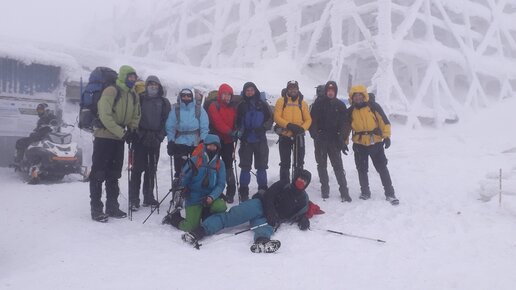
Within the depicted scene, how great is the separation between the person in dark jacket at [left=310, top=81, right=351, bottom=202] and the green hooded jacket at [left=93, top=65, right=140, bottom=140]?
3.46 m

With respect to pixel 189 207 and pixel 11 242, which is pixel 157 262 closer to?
pixel 189 207

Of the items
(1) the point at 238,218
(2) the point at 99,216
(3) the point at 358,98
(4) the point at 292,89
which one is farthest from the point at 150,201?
(3) the point at 358,98

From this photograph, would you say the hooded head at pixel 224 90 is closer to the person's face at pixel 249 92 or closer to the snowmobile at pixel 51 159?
the person's face at pixel 249 92

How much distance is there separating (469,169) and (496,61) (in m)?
15.2

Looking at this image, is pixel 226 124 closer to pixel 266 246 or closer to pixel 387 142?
pixel 266 246

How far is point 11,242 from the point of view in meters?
5.23

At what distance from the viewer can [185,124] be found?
23.1ft

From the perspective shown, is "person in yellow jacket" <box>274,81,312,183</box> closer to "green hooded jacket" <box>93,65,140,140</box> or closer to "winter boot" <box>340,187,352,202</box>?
"winter boot" <box>340,187,352,202</box>

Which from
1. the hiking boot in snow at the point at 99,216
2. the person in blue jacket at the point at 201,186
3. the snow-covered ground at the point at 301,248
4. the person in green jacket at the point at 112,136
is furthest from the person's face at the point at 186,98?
the hiking boot in snow at the point at 99,216

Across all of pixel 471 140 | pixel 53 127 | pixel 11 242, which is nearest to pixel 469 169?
pixel 471 140

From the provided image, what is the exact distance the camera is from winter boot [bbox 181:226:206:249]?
543 centimetres

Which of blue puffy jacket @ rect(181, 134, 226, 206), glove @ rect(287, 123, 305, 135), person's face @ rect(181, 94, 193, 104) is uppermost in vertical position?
person's face @ rect(181, 94, 193, 104)

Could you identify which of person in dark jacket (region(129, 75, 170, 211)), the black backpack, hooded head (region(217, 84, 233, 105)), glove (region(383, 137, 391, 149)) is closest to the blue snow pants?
person in dark jacket (region(129, 75, 170, 211))

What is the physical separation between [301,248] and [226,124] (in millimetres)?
3080
